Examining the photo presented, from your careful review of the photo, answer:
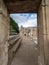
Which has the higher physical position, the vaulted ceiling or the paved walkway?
the vaulted ceiling

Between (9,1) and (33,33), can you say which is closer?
(9,1)

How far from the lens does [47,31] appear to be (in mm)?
3566

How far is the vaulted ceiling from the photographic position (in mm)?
3965

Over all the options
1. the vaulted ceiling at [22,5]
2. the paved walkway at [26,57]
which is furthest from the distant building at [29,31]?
the vaulted ceiling at [22,5]

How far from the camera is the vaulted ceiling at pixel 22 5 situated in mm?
3965

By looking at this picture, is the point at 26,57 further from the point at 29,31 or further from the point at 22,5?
the point at 29,31

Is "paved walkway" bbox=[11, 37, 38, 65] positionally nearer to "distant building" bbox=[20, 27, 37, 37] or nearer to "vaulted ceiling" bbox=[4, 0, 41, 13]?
"vaulted ceiling" bbox=[4, 0, 41, 13]

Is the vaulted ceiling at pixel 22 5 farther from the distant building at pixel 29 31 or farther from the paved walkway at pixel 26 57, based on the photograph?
the distant building at pixel 29 31

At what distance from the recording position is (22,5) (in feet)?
13.8

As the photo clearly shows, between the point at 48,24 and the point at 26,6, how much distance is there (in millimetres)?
1002

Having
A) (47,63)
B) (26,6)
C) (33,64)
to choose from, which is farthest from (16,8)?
(33,64)

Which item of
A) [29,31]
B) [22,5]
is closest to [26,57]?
[22,5]

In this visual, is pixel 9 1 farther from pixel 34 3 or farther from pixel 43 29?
pixel 43 29

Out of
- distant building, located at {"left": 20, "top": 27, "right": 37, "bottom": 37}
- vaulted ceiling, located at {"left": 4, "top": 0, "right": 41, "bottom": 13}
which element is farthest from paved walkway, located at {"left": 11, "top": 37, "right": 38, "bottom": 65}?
distant building, located at {"left": 20, "top": 27, "right": 37, "bottom": 37}
